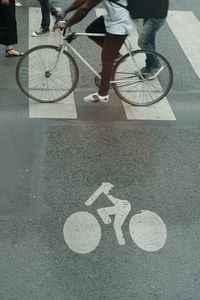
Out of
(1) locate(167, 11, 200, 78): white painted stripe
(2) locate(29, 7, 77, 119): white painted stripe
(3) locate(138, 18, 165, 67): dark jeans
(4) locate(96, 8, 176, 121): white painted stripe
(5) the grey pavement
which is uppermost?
(3) locate(138, 18, 165, 67): dark jeans

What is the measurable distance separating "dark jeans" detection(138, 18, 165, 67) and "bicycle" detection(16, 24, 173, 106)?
0.27ft

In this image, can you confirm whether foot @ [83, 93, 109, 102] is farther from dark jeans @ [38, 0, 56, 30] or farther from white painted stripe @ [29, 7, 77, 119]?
dark jeans @ [38, 0, 56, 30]

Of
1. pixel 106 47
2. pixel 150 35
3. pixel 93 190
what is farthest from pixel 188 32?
pixel 93 190

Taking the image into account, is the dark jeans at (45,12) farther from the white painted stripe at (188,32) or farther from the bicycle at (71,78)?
the white painted stripe at (188,32)

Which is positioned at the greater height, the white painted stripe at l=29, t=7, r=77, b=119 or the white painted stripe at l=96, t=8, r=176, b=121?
the white painted stripe at l=29, t=7, r=77, b=119

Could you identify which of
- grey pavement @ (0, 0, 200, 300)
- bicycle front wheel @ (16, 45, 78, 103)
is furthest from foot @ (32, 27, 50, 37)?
bicycle front wheel @ (16, 45, 78, 103)

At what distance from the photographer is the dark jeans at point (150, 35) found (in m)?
6.47

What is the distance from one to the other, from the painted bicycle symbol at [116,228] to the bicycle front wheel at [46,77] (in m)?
1.85

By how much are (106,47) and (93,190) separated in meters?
1.68

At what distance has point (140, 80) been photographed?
6.41 metres

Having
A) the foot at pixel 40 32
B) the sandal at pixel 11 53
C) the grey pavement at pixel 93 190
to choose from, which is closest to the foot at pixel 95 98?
the grey pavement at pixel 93 190

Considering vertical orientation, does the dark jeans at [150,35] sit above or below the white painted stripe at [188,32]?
above

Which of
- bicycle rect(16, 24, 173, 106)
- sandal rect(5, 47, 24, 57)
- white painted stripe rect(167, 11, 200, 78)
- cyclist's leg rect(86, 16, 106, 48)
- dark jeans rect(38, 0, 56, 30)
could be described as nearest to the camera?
cyclist's leg rect(86, 16, 106, 48)

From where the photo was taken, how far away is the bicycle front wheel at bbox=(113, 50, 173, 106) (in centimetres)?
623
